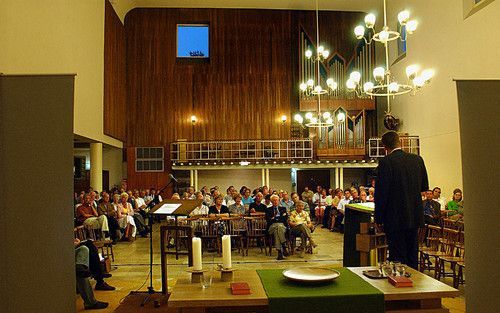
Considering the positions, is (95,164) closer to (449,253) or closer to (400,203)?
A: (449,253)

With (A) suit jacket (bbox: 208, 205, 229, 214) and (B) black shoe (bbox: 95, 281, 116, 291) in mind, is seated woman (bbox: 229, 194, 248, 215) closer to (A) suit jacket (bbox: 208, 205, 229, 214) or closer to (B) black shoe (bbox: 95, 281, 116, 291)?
(A) suit jacket (bbox: 208, 205, 229, 214)

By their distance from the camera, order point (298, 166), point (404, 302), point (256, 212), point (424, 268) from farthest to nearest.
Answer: point (298, 166), point (256, 212), point (424, 268), point (404, 302)

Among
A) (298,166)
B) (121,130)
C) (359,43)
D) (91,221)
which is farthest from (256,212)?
(359,43)

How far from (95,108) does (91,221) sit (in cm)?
520

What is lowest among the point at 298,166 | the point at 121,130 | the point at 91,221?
the point at 91,221

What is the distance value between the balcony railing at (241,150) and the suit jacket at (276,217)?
7848 millimetres

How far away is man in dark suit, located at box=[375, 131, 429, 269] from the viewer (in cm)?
367

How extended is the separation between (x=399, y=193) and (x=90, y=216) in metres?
7.44

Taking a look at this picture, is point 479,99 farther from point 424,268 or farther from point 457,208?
point 457,208

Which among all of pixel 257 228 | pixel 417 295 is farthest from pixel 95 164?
pixel 417 295

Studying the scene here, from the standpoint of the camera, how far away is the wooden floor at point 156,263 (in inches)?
216

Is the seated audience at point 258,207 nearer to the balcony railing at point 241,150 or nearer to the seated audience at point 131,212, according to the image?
the seated audience at point 131,212

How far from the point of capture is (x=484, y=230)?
3143mm

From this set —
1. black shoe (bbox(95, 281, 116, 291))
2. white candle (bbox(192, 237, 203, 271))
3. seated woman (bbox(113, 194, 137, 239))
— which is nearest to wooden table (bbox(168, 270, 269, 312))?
white candle (bbox(192, 237, 203, 271))
